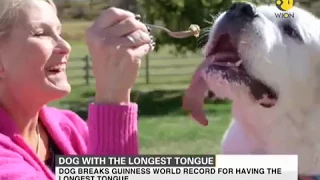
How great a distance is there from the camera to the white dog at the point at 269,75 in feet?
2.96

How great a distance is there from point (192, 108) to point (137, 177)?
0.15 m

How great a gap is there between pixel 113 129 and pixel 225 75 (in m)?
0.20

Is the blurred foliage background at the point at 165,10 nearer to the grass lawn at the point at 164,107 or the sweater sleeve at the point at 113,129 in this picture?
the grass lawn at the point at 164,107

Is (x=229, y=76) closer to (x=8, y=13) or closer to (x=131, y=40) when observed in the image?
(x=131, y=40)

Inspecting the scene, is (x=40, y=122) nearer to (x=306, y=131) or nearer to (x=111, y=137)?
(x=111, y=137)

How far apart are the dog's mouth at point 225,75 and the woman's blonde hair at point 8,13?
11.8 inches

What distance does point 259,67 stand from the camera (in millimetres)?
901

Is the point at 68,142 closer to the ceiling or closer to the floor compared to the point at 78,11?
closer to the floor

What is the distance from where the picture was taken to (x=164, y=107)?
178 cm

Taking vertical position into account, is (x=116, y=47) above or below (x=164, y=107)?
above

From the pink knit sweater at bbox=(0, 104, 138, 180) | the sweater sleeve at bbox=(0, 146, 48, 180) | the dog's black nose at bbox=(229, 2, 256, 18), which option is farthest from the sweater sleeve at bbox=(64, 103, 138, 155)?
the dog's black nose at bbox=(229, 2, 256, 18)

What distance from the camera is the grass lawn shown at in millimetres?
1248

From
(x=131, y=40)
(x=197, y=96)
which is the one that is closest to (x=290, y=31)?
(x=197, y=96)

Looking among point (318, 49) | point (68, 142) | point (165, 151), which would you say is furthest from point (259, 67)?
point (165, 151)
